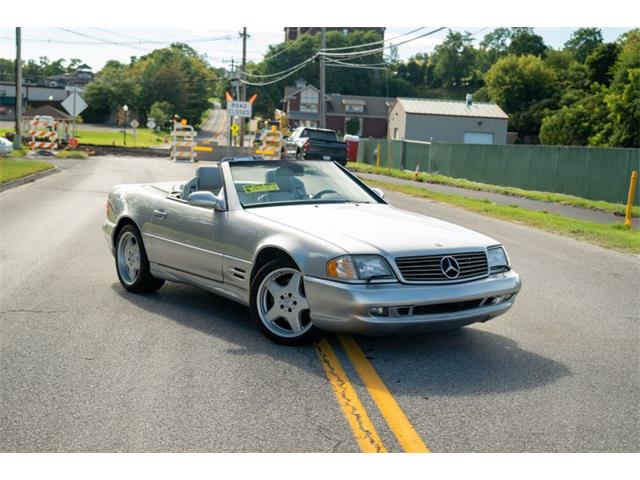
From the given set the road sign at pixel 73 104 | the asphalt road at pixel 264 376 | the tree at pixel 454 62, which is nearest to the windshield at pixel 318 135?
the road sign at pixel 73 104

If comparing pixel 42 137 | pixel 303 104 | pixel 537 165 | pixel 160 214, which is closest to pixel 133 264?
pixel 160 214

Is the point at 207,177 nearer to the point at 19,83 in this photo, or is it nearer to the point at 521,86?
the point at 19,83

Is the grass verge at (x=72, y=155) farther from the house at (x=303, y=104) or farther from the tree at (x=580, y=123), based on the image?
the house at (x=303, y=104)

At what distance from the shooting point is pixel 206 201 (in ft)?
23.5

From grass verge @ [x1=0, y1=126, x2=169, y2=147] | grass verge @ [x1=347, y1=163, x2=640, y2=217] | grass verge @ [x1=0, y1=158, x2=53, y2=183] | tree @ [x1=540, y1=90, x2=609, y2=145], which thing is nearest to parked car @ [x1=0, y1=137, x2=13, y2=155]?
grass verge @ [x1=0, y1=158, x2=53, y2=183]

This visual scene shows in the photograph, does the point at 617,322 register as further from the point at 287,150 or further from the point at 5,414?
the point at 287,150

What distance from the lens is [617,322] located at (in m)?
7.68

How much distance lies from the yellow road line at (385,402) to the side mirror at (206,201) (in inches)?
65.2

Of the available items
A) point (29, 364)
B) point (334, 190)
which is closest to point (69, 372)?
point (29, 364)

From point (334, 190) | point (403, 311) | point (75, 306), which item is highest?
point (334, 190)

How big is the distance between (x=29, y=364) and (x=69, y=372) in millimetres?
389

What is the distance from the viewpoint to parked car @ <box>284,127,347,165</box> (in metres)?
35.8

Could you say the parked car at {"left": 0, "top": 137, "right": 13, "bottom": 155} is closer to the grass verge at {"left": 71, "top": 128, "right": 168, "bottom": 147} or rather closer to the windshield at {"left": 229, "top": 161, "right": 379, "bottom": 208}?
the grass verge at {"left": 71, "top": 128, "right": 168, "bottom": 147}

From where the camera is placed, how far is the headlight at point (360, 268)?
19.0ft
